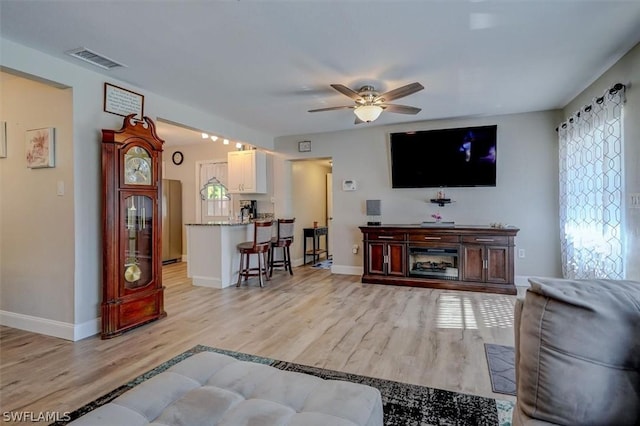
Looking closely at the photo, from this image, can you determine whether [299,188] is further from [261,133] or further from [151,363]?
[151,363]

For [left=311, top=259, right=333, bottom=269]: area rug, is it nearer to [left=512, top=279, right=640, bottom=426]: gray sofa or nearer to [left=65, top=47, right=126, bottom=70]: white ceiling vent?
[left=65, top=47, right=126, bottom=70]: white ceiling vent

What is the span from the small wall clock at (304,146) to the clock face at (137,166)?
3.10 m

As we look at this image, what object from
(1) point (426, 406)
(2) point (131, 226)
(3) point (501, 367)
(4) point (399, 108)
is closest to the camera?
(1) point (426, 406)

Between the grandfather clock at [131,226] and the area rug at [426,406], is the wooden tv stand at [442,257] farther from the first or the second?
the grandfather clock at [131,226]

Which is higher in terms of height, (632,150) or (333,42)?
(333,42)

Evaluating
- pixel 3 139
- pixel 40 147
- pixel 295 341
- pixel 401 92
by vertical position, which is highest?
pixel 401 92

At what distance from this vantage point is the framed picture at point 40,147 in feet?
10.0

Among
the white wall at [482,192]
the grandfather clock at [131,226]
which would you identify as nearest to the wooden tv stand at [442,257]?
the white wall at [482,192]

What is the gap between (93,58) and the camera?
2.85 m

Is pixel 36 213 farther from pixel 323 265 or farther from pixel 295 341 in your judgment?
pixel 323 265

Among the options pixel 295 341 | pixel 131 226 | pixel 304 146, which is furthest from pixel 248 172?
pixel 295 341

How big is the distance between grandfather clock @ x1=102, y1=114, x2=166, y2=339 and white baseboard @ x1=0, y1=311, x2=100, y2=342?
191 millimetres

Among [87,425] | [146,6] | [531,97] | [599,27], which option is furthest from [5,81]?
[531,97]

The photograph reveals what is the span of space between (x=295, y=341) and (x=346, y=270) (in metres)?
2.99
